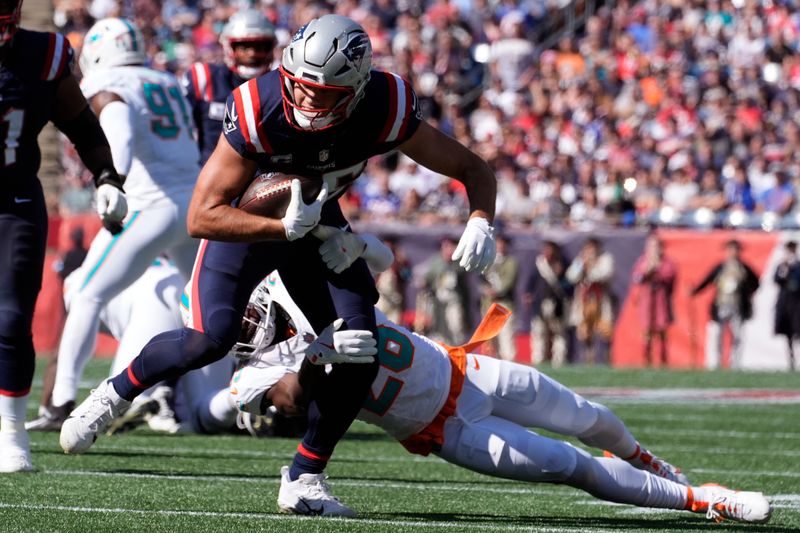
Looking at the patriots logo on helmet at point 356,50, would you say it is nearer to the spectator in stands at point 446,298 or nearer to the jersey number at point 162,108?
the jersey number at point 162,108

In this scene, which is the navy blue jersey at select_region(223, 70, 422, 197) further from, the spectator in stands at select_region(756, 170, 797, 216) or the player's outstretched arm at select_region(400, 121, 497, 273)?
the spectator in stands at select_region(756, 170, 797, 216)

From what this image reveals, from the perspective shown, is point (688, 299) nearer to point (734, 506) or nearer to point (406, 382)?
point (734, 506)

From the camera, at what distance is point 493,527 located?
154 inches

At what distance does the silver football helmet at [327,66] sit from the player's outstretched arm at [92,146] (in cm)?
113

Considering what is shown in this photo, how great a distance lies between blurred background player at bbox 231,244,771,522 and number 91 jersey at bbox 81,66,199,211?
2.37 meters

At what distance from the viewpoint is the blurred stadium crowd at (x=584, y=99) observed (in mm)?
14312

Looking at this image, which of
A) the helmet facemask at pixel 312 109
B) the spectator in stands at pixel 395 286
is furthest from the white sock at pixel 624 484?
the spectator in stands at pixel 395 286

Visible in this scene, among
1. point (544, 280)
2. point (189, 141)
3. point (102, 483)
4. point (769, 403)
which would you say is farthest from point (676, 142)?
point (102, 483)

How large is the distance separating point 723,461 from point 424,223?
28.9 feet

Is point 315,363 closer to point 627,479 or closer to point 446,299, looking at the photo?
point 627,479

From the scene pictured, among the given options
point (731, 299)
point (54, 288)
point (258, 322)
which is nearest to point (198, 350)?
point (258, 322)

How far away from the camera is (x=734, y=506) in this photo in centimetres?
412

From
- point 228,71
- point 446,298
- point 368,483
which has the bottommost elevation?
point 446,298

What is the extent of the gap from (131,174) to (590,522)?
126 inches
